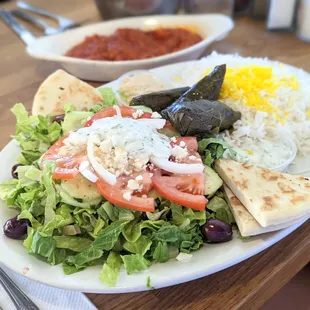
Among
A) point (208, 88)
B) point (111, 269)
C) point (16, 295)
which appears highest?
point (208, 88)

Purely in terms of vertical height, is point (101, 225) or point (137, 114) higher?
point (137, 114)

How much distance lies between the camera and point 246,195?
1267mm

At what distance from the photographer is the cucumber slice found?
51.9 inches

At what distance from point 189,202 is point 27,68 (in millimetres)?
1769

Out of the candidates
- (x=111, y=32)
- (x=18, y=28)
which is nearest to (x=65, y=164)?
(x=111, y=32)

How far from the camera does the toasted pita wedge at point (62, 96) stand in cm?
176

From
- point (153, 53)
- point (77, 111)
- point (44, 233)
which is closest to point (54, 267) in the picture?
point (44, 233)

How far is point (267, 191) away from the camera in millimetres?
1284

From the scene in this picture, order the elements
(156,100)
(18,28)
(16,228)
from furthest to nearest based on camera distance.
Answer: (18,28), (156,100), (16,228)

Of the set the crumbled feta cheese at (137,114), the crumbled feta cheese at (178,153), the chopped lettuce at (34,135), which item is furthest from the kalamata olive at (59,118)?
the crumbled feta cheese at (178,153)

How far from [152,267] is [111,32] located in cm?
189

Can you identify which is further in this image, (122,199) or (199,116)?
(199,116)

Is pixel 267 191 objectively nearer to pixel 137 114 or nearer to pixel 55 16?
pixel 137 114

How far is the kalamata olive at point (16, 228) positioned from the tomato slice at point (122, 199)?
0.25 metres
